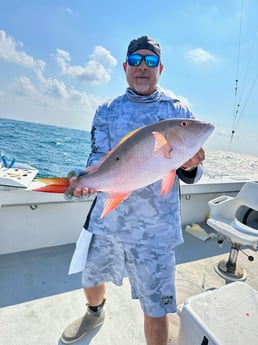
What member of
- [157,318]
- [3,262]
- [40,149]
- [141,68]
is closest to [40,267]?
[3,262]

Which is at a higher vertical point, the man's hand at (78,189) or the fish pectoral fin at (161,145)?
the fish pectoral fin at (161,145)

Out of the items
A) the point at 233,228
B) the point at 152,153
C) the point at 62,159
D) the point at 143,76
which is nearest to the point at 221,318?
the point at 152,153

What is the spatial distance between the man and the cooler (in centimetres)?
14

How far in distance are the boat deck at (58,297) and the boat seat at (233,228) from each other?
0.13m

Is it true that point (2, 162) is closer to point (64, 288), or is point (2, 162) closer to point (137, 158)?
point (64, 288)

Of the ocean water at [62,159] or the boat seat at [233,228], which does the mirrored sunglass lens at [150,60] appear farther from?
the ocean water at [62,159]

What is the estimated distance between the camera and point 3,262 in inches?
95.0

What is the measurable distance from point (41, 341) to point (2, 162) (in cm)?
175

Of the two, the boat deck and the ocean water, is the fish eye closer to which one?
the boat deck

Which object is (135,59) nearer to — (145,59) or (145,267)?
(145,59)

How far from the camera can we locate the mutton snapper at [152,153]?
95 centimetres

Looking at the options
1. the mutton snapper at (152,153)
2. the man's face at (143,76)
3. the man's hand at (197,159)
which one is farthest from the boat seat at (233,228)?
the mutton snapper at (152,153)

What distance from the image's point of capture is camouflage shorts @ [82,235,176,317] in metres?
1.35

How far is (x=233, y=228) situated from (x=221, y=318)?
155cm
